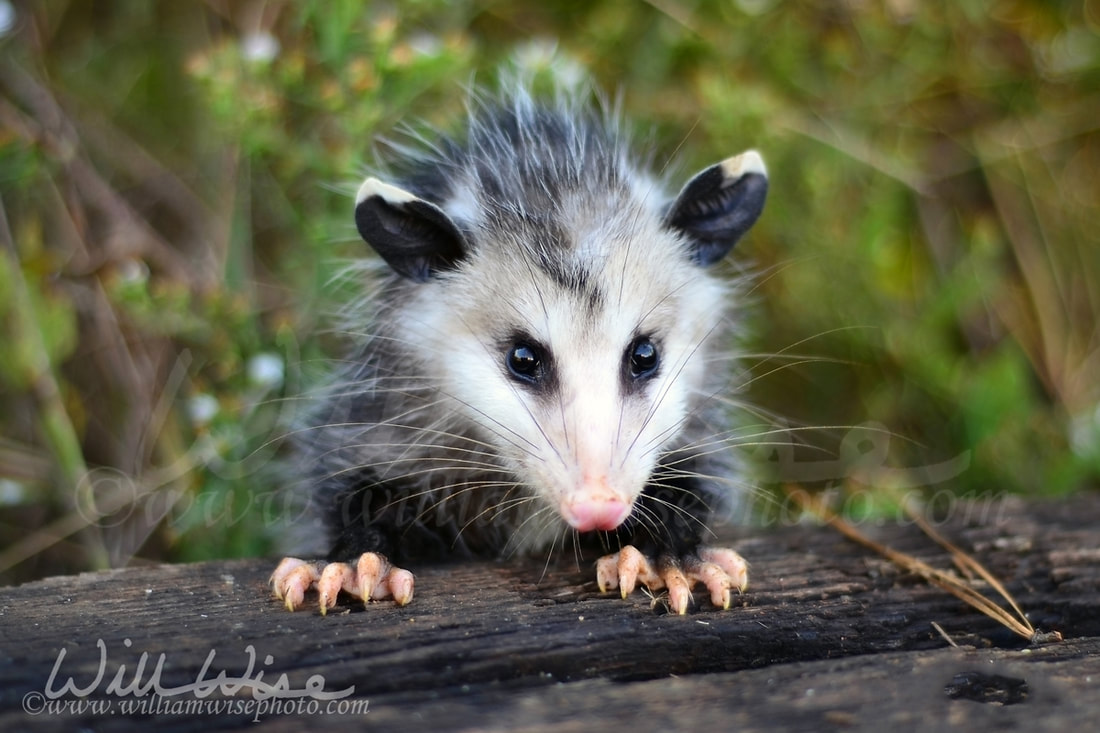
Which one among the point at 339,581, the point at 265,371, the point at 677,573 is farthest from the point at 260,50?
the point at 677,573

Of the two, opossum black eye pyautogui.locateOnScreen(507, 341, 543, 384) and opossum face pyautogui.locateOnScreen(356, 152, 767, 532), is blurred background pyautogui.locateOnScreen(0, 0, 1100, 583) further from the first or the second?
opossum black eye pyautogui.locateOnScreen(507, 341, 543, 384)

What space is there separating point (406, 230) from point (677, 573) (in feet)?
2.25

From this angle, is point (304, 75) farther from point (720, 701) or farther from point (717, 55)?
Result: point (720, 701)

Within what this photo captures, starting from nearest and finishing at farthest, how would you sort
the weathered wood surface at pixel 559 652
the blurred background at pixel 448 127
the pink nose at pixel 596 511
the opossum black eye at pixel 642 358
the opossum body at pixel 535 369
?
the weathered wood surface at pixel 559 652
the pink nose at pixel 596 511
the opossum body at pixel 535 369
the opossum black eye at pixel 642 358
the blurred background at pixel 448 127

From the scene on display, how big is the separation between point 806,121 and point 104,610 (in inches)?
84.2

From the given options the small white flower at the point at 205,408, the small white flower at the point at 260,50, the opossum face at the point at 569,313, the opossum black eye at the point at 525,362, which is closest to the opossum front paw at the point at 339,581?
the opossum face at the point at 569,313

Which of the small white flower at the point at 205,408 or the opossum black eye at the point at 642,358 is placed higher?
the small white flower at the point at 205,408

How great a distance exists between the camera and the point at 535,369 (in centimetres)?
158

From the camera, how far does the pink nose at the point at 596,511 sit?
1.37 m

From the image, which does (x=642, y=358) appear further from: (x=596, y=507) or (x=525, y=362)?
(x=596, y=507)

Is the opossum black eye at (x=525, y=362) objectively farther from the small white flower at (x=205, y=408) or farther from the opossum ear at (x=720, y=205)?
the small white flower at (x=205, y=408)

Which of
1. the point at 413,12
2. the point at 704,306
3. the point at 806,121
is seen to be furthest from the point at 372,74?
the point at 806,121

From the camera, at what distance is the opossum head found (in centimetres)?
150

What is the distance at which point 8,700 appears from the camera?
1120 millimetres
